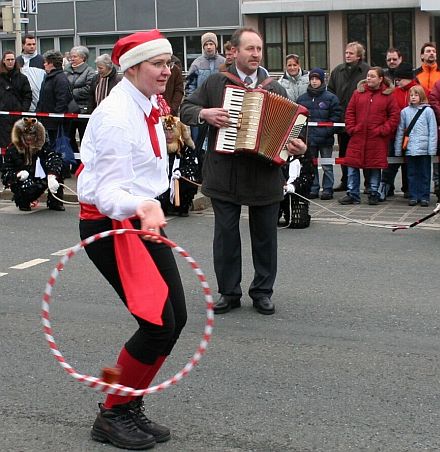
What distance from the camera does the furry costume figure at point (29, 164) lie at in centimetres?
1335

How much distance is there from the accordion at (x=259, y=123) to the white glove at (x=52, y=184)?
211 inches

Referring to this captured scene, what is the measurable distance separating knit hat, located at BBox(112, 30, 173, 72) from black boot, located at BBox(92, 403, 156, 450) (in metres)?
1.67

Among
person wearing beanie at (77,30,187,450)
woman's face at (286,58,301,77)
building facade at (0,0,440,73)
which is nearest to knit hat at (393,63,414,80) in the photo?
woman's face at (286,58,301,77)

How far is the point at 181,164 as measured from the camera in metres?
13.0

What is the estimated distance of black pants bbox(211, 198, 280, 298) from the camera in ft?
25.9

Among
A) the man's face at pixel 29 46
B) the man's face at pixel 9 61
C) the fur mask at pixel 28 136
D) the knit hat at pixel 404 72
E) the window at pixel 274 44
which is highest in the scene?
the window at pixel 274 44

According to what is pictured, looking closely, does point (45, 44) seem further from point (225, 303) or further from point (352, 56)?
point (225, 303)

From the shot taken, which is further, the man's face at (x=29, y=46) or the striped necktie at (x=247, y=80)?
the man's face at (x=29, y=46)

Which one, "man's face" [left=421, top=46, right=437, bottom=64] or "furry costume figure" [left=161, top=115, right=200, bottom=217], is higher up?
"man's face" [left=421, top=46, right=437, bottom=64]

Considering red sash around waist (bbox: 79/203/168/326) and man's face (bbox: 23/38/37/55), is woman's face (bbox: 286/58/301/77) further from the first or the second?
red sash around waist (bbox: 79/203/168/326)

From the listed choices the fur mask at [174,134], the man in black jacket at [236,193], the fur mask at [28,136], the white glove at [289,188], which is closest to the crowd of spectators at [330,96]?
the fur mask at [174,134]

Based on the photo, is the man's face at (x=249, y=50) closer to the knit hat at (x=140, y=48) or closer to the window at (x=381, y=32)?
the knit hat at (x=140, y=48)

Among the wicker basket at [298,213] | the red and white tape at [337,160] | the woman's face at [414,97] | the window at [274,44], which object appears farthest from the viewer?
the window at [274,44]

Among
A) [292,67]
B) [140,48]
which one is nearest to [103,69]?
[292,67]
